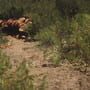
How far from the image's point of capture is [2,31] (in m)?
8.09

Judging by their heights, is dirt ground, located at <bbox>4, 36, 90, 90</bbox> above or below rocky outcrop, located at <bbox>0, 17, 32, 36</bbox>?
below

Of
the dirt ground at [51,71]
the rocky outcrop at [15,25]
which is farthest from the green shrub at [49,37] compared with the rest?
the rocky outcrop at [15,25]

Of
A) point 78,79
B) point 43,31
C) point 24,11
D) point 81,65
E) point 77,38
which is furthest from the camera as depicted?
point 24,11

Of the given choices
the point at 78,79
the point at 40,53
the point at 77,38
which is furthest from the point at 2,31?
Answer: the point at 78,79

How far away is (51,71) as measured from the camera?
212 inches

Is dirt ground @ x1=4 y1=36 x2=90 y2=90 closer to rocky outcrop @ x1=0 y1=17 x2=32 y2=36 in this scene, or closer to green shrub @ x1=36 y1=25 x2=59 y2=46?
green shrub @ x1=36 y1=25 x2=59 y2=46

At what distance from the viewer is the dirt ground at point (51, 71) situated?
4.82 m

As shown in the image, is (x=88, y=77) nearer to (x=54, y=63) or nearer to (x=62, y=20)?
(x=54, y=63)

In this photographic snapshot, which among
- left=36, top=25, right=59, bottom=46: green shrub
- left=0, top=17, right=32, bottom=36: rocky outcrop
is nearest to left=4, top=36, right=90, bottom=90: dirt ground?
left=36, top=25, right=59, bottom=46: green shrub

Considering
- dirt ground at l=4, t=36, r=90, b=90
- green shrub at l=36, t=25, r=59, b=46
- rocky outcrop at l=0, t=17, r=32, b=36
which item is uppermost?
rocky outcrop at l=0, t=17, r=32, b=36

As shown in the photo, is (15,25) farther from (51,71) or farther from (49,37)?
(51,71)

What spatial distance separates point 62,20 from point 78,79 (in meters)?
2.76

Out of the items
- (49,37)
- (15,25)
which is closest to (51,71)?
(49,37)

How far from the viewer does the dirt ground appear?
4.82 m
